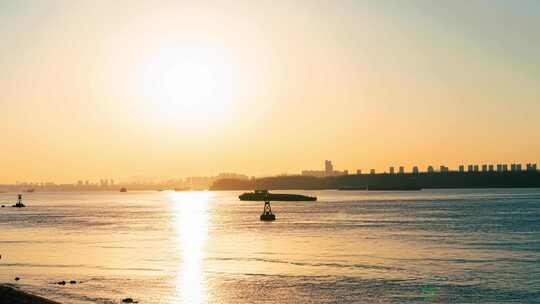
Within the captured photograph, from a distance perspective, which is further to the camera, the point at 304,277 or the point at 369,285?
the point at 304,277

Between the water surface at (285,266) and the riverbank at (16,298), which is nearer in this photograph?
the riverbank at (16,298)

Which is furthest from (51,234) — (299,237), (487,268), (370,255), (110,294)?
(487,268)

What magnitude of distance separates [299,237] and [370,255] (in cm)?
2579

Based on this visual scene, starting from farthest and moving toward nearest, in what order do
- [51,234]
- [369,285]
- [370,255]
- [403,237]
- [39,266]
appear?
[51,234]
[403,237]
[370,255]
[39,266]
[369,285]

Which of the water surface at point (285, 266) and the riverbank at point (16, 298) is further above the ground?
the riverbank at point (16, 298)

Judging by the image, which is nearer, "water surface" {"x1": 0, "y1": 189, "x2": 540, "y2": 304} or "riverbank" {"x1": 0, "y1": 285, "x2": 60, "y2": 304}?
"riverbank" {"x1": 0, "y1": 285, "x2": 60, "y2": 304}

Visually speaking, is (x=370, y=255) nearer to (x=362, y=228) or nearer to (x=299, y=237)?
(x=299, y=237)

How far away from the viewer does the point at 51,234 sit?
10712 centimetres

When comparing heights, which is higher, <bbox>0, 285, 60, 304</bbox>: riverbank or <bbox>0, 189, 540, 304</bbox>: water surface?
<bbox>0, 285, 60, 304</bbox>: riverbank

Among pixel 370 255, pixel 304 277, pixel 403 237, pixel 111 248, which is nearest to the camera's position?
pixel 304 277

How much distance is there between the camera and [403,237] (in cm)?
9238

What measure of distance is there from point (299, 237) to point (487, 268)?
39.5 metres

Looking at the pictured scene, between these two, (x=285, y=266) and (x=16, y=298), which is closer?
(x=16, y=298)

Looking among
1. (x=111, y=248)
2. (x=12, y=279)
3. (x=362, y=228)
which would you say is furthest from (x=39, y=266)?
(x=362, y=228)
